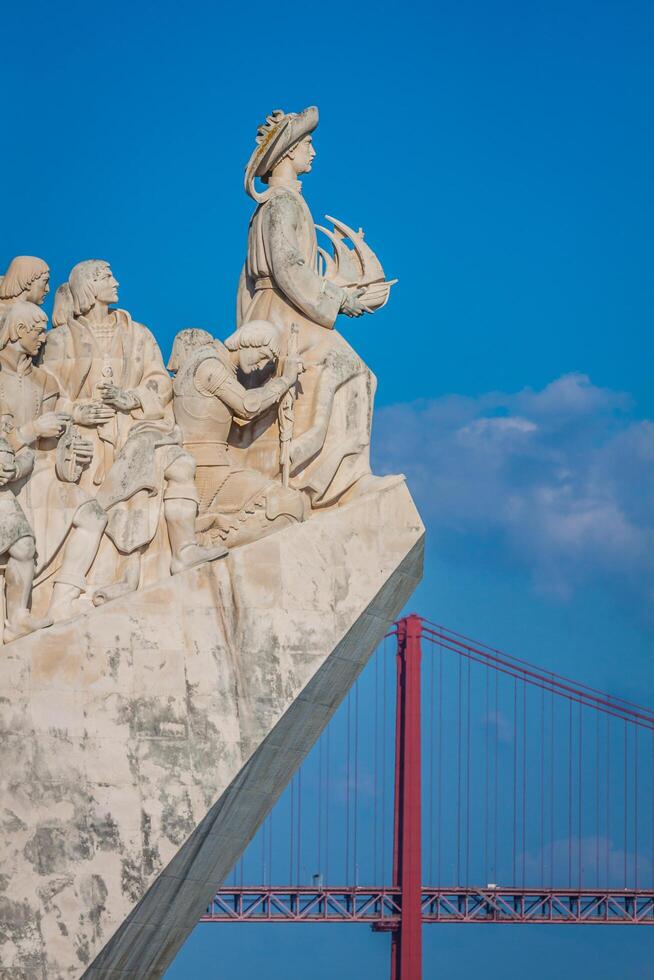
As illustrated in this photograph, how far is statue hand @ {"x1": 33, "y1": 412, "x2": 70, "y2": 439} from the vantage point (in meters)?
9.04

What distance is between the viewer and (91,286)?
945 cm

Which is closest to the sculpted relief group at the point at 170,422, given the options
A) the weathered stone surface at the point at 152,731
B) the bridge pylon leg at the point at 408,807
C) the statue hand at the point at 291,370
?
the statue hand at the point at 291,370

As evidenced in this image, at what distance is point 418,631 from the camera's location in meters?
27.4

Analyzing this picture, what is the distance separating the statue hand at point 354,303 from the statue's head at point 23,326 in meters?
1.66

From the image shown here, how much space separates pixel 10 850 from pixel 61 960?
0.53 m

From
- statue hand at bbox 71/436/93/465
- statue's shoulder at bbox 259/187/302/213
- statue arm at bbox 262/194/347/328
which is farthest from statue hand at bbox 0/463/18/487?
statue's shoulder at bbox 259/187/302/213

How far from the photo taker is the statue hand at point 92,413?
9.25 m

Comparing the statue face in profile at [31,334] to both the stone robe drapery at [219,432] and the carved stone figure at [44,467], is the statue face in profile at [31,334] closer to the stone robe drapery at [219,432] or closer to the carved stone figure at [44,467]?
the carved stone figure at [44,467]

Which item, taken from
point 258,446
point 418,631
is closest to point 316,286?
point 258,446

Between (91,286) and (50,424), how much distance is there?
81 centimetres

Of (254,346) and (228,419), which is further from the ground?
(254,346)

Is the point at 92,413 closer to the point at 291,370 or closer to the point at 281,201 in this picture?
the point at 291,370

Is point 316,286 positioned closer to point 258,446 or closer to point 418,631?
point 258,446

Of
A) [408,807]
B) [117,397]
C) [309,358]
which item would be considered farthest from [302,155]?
[408,807]
